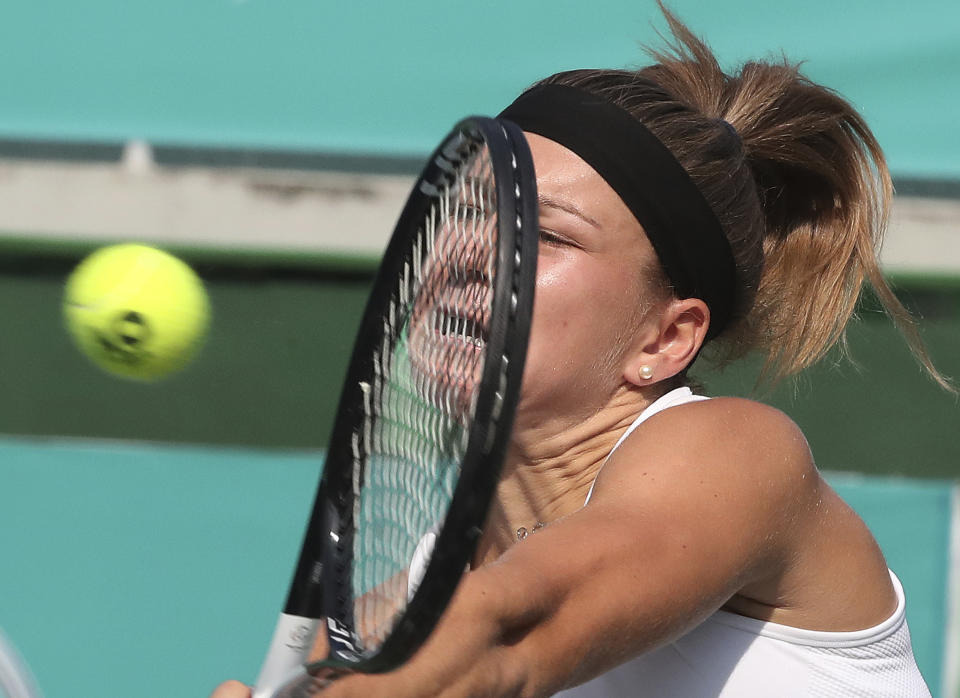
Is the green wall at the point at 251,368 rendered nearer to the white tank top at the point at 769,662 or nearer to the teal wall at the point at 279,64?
the teal wall at the point at 279,64

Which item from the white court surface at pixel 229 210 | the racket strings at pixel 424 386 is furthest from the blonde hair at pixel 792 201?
the white court surface at pixel 229 210

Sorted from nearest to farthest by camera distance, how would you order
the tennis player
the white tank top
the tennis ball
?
the tennis player, the white tank top, the tennis ball

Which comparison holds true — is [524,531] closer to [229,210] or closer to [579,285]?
[579,285]

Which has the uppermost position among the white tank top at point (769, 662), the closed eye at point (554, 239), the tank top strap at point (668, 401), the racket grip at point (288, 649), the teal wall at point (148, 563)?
the closed eye at point (554, 239)

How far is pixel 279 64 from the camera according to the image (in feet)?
10.1

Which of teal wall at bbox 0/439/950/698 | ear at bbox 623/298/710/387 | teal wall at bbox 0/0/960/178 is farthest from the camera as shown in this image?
teal wall at bbox 0/0/960/178

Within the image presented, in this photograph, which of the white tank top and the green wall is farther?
the green wall

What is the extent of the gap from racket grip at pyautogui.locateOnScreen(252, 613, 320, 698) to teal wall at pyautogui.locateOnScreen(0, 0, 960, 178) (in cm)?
208

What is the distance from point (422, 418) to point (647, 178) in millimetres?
429

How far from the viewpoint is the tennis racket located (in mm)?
811

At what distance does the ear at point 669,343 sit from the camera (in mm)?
1417

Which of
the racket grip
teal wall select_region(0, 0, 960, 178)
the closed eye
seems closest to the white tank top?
the closed eye

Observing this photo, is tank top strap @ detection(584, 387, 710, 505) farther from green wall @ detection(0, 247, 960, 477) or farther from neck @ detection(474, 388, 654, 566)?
green wall @ detection(0, 247, 960, 477)

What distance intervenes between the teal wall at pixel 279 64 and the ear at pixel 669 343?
168 cm
